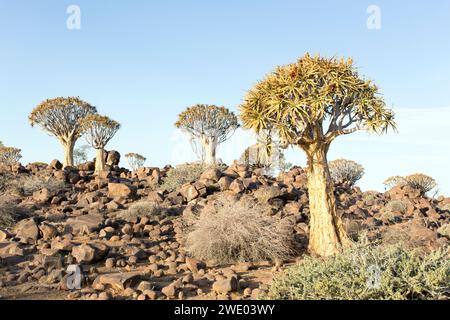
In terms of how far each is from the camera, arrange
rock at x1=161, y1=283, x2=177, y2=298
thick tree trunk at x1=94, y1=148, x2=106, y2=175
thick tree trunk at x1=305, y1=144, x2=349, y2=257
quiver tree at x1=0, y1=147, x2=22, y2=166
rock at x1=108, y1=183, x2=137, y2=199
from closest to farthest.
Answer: rock at x1=161, y1=283, x2=177, y2=298 → thick tree trunk at x1=305, y1=144, x2=349, y2=257 → rock at x1=108, y1=183, x2=137, y2=199 → thick tree trunk at x1=94, y1=148, x2=106, y2=175 → quiver tree at x1=0, y1=147, x2=22, y2=166

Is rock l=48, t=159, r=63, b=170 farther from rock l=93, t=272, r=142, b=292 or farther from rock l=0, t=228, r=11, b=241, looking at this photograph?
rock l=93, t=272, r=142, b=292

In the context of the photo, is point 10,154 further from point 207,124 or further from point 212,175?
point 212,175

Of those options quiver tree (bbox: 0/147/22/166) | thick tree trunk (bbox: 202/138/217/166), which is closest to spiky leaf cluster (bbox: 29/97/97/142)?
thick tree trunk (bbox: 202/138/217/166)

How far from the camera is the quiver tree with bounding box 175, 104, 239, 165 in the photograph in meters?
26.8

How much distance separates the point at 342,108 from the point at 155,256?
4966 mm

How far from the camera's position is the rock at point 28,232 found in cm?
1023

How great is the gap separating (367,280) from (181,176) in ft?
43.0

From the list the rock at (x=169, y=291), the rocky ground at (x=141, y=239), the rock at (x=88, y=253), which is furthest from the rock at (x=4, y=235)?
the rock at (x=169, y=291)

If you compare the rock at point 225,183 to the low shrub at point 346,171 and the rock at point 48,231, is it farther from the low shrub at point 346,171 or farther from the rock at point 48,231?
the low shrub at point 346,171
